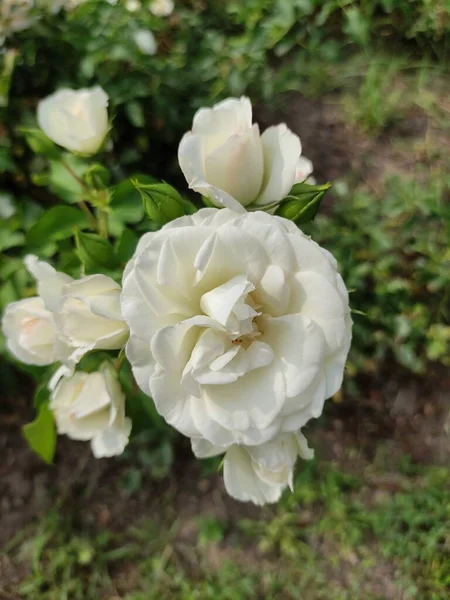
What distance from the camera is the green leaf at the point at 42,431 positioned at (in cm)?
93

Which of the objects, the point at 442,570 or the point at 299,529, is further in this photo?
the point at 299,529

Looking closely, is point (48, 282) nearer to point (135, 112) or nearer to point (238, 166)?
point (238, 166)

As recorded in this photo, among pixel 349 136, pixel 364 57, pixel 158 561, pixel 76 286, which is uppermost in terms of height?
pixel 76 286

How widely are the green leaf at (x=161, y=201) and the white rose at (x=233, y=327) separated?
12 cm

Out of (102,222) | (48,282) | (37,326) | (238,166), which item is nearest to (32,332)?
(37,326)

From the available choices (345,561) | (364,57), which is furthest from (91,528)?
(364,57)

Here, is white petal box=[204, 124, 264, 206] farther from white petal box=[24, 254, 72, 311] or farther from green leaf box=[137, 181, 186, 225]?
white petal box=[24, 254, 72, 311]

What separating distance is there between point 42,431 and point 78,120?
53 centimetres

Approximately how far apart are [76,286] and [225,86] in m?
1.24

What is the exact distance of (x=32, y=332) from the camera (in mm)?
843

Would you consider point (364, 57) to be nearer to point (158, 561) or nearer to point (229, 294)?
point (229, 294)

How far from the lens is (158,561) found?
172cm

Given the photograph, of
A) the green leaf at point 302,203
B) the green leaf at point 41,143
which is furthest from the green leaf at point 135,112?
the green leaf at point 302,203

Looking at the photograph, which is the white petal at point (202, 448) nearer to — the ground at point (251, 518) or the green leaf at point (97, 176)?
the green leaf at point (97, 176)
